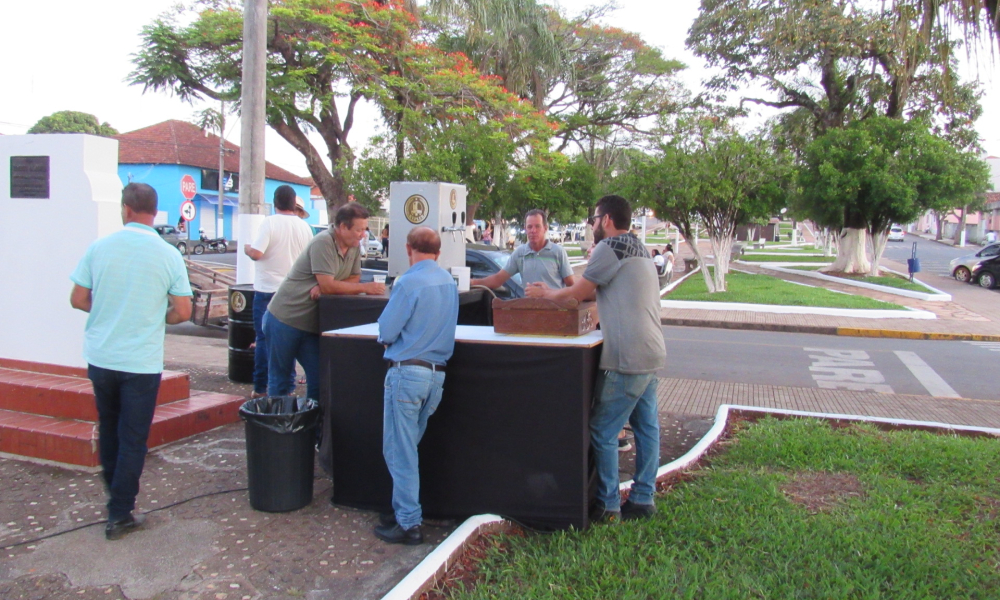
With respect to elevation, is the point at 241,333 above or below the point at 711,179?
below

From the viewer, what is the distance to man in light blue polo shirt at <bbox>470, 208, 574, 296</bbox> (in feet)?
21.0

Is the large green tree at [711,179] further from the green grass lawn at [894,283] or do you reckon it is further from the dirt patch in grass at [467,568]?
the dirt patch in grass at [467,568]

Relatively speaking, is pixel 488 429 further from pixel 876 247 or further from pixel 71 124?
pixel 71 124

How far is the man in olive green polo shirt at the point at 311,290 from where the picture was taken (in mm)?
5328

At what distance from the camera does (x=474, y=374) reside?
4.23 metres

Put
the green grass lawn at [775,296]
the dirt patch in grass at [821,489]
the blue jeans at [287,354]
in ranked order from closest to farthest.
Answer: the dirt patch in grass at [821,489]
the blue jeans at [287,354]
the green grass lawn at [775,296]

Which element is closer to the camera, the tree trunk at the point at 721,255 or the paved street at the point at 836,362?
the paved street at the point at 836,362

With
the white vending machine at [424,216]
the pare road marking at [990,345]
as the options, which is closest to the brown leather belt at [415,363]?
the white vending machine at [424,216]

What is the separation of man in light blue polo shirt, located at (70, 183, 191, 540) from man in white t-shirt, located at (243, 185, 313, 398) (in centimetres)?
246

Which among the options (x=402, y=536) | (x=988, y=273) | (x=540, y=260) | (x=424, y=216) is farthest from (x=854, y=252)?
(x=402, y=536)

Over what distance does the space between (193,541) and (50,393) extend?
2181 millimetres

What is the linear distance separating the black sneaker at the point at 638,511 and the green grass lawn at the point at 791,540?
53mm

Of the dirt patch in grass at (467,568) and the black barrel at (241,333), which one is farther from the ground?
the black barrel at (241,333)

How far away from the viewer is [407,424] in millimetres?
3982
